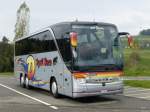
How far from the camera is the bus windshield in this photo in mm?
17391

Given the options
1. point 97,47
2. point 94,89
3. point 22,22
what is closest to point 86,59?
point 97,47

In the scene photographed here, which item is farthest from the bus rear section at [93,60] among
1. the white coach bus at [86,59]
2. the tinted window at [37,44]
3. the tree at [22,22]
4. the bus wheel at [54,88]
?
the tree at [22,22]

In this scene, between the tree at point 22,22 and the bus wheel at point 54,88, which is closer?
the bus wheel at point 54,88

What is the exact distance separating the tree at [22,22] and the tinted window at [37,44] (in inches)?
1386

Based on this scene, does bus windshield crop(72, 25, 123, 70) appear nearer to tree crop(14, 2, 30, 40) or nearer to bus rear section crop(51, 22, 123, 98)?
bus rear section crop(51, 22, 123, 98)

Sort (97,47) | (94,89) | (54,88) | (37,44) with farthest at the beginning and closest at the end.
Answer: (37,44)
(54,88)
(97,47)
(94,89)

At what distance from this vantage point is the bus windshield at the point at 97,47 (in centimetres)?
1739

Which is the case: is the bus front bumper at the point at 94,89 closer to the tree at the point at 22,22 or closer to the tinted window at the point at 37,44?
the tinted window at the point at 37,44

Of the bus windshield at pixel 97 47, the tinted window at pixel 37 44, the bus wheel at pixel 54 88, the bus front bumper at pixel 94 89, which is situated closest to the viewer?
the bus front bumper at pixel 94 89

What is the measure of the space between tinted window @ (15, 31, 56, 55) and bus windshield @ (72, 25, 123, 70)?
2.48 meters

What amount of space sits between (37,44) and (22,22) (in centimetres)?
4320

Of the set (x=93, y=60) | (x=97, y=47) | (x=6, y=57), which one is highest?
(x=6, y=57)

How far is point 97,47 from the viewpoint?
17.7 m

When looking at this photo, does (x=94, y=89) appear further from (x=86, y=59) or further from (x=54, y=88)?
(x=54, y=88)
